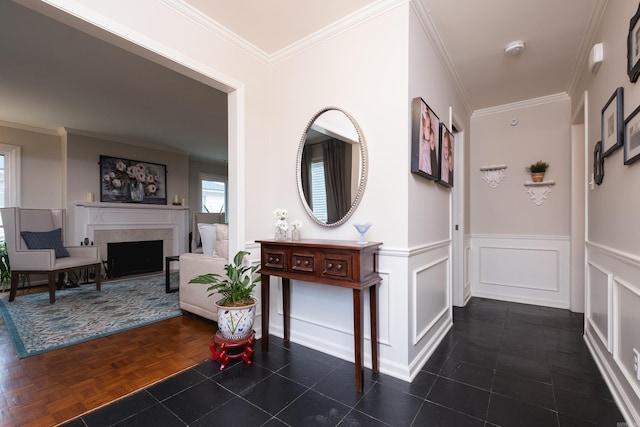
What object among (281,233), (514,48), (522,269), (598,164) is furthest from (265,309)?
(522,269)

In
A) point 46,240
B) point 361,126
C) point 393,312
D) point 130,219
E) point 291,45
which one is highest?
point 291,45

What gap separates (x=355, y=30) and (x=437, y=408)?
2.54 m

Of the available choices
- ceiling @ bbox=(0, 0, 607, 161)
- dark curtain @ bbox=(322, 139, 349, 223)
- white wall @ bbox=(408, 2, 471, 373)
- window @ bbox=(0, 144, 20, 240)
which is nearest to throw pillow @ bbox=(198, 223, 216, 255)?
dark curtain @ bbox=(322, 139, 349, 223)

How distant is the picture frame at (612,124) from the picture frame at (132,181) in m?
6.44

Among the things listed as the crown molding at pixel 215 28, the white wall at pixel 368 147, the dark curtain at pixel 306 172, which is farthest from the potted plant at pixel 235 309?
the crown molding at pixel 215 28

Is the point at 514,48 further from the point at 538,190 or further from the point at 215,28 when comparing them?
the point at 215,28

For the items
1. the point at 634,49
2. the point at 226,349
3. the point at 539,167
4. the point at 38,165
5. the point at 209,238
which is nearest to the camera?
the point at 634,49

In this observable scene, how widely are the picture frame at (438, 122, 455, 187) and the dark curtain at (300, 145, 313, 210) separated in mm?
1109

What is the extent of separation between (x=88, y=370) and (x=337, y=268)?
1861 millimetres

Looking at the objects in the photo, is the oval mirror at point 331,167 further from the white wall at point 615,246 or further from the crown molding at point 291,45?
the white wall at point 615,246

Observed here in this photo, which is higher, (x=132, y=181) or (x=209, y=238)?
(x=132, y=181)

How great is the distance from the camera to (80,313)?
3.09m

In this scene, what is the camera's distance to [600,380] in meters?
1.83

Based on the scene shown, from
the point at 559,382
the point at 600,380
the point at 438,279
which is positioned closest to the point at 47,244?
the point at 438,279
